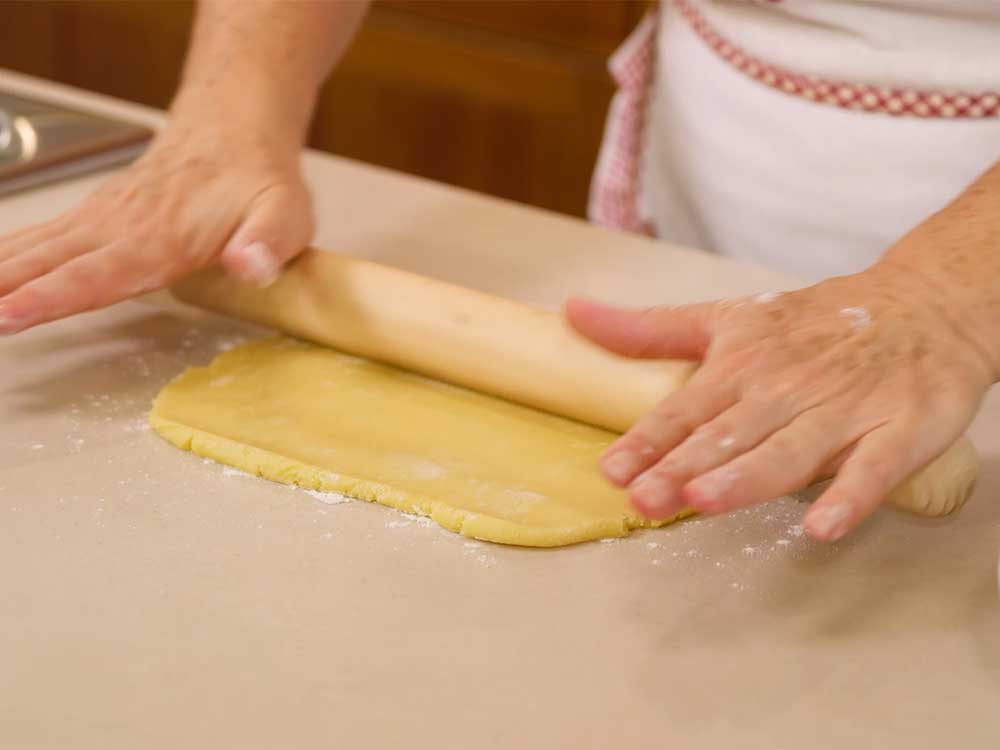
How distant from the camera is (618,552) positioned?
2.75 ft

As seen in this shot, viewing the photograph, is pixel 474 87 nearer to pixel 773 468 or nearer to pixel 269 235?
pixel 269 235

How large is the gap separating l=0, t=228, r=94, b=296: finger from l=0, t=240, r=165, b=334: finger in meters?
0.01

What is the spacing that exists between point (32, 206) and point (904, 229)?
855mm

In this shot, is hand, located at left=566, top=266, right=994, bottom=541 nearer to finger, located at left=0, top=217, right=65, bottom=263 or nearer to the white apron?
the white apron

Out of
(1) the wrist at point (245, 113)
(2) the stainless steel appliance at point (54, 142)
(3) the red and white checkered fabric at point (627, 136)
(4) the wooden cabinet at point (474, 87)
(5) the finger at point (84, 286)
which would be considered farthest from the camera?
(4) the wooden cabinet at point (474, 87)

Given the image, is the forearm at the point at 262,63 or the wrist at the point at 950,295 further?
the forearm at the point at 262,63

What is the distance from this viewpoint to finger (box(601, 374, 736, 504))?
75 cm

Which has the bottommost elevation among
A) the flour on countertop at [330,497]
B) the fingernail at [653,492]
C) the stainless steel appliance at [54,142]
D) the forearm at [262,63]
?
the flour on countertop at [330,497]

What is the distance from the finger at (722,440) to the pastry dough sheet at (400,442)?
11cm

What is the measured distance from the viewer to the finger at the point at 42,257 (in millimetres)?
991

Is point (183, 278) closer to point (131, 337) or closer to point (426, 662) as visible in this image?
point (131, 337)

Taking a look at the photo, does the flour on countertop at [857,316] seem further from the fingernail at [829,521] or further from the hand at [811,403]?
the fingernail at [829,521]

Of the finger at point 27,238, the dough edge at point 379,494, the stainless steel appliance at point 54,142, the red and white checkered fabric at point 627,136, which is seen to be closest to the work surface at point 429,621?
the dough edge at point 379,494

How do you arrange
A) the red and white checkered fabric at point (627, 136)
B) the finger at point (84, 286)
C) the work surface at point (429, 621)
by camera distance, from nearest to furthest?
1. the work surface at point (429, 621)
2. the finger at point (84, 286)
3. the red and white checkered fabric at point (627, 136)
